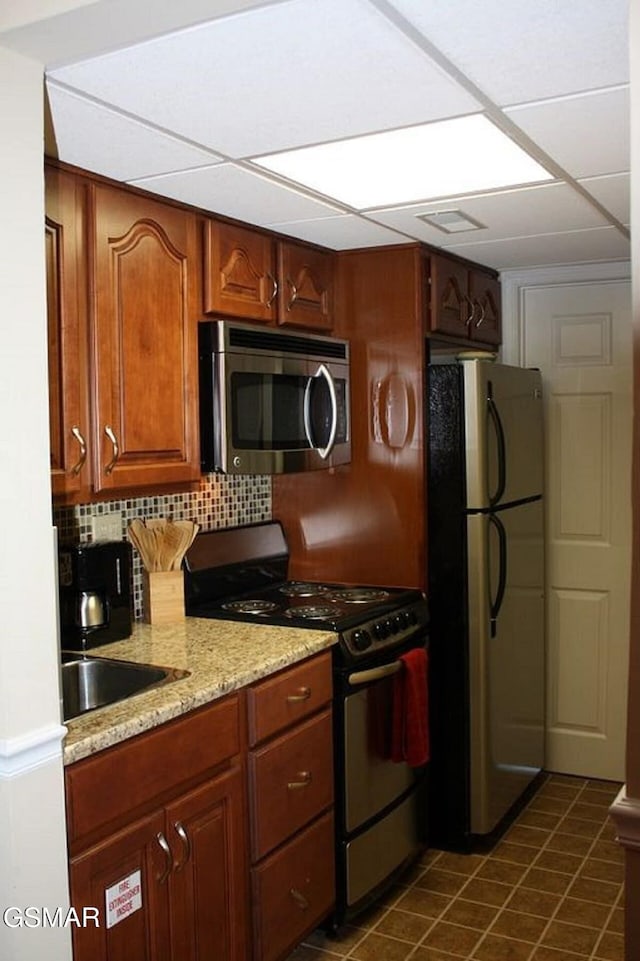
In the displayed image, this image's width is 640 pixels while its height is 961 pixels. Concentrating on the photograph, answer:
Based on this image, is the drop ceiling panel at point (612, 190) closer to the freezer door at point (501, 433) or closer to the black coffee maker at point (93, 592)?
the freezer door at point (501, 433)

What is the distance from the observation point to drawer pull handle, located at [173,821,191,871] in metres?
2.12

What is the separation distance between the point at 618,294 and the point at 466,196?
5.01 ft

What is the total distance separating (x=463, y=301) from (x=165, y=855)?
2371 mm

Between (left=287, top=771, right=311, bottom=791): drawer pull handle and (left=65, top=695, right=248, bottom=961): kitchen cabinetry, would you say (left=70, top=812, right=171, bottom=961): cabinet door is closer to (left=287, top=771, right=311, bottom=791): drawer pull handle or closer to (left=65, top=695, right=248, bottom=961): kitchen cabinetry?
(left=65, top=695, right=248, bottom=961): kitchen cabinetry

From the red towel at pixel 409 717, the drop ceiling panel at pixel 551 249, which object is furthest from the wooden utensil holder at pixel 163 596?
the drop ceiling panel at pixel 551 249

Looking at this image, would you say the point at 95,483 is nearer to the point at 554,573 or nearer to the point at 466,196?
the point at 466,196

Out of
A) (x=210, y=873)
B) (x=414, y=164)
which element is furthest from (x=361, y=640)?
(x=414, y=164)

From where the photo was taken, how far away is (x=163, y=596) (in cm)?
286

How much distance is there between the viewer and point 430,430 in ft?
10.8

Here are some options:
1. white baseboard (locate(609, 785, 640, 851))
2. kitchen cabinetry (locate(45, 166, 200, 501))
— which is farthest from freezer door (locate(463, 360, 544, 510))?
white baseboard (locate(609, 785, 640, 851))

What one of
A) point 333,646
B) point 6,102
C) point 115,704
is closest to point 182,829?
point 115,704

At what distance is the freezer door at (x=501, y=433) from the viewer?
3.22 metres

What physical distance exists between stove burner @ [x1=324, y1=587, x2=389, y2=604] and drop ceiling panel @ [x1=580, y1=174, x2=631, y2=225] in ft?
4.75

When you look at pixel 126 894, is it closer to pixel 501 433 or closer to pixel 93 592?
pixel 93 592
